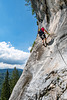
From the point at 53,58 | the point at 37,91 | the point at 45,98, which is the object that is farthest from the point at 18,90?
the point at 53,58

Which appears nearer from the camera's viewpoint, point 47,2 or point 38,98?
point 38,98

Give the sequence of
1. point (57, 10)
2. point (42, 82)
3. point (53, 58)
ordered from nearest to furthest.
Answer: point (42, 82) → point (53, 58) → point (57, 10)

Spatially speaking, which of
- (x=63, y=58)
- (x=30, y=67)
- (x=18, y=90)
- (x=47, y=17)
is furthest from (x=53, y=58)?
(x=47, y=17)

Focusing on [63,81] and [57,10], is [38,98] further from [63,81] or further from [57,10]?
[57,10]

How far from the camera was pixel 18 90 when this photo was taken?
7762 millimetres

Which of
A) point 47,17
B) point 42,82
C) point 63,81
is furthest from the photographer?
point 47,17

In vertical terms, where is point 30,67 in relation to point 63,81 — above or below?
above

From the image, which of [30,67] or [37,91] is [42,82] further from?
[30,67]

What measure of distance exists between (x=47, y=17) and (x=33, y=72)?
10406mm

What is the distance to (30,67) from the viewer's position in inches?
348

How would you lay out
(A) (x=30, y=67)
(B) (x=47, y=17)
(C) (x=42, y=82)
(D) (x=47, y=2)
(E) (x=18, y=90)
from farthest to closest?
(B) (x=47, y=17), (D) (x=47, y=2), (A) (x=30, y=67), (E) (x=18, y=90), (C) (x=42, y=82)

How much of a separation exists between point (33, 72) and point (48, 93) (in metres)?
3.02

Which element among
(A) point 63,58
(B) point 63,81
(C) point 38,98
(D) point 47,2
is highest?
(D) point 47,2

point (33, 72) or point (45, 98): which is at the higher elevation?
point (33, 72)
